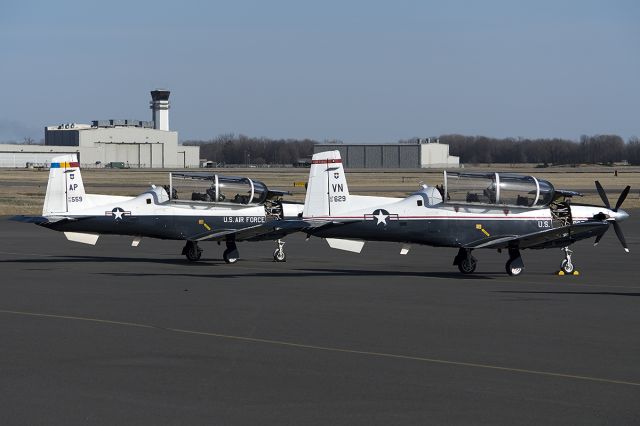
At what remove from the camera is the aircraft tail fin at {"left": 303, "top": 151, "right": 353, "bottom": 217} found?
875 inches

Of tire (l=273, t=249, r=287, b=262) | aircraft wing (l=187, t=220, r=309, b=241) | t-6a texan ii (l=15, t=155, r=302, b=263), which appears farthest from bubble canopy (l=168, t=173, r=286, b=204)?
tire (l=273, t=249, r=287, b=262)

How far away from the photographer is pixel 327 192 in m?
22.4

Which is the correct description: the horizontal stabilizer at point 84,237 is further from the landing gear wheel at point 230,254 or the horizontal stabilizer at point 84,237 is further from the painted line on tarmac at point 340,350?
the painted line on tarmac at point 340,350

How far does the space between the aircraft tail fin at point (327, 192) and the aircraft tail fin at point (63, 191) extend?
614 cm

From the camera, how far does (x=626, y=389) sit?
1045 centimetres

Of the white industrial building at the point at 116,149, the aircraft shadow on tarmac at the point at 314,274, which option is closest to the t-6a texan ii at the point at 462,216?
the aircraft shadow on tarmac at the point at 314,274

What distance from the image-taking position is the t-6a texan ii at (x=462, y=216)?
22.1 metres

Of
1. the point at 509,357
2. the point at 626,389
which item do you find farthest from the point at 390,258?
the point at 626,389

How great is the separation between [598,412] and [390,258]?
17936 millimetres

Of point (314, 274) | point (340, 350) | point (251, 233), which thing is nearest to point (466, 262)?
point (314, 274)

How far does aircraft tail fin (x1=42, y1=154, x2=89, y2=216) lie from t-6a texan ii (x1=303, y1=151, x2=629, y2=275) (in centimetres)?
615

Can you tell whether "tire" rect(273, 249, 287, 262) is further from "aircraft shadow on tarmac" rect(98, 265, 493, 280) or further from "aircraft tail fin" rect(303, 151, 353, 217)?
"aircraft tail fin" rect(303, 151, 353, 217)

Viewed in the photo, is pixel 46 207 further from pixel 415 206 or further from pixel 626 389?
pixel 626 389

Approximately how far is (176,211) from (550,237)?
29.3ft
